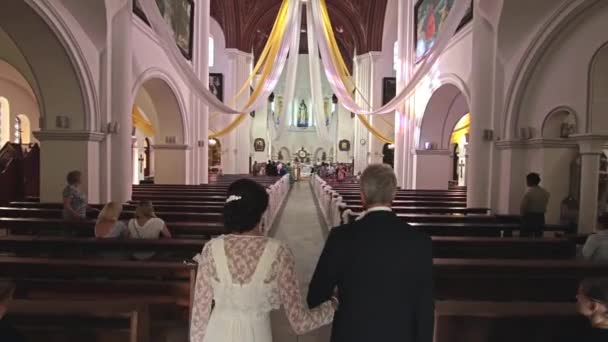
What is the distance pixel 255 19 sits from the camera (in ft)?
76.2

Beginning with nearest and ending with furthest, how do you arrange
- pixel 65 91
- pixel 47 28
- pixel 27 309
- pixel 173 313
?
pixel 27 309, pixel 173 313, pixel 47 28, pixel 65 91

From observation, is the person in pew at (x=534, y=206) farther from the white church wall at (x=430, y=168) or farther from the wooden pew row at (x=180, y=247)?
the white church wall at (x=430, y=168)

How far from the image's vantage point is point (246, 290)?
5.88 feet

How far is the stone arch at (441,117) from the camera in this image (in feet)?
39.4

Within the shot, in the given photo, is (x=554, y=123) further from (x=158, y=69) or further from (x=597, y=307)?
(x=158, y=69)

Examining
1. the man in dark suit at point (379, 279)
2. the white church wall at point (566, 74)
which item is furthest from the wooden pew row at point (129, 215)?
the white church wall at point (566, 74)

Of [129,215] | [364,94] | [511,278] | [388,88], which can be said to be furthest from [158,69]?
[364,94]

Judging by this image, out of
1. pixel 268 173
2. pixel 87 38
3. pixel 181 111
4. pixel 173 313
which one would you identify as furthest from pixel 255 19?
pixel 173 313

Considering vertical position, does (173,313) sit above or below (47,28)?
below

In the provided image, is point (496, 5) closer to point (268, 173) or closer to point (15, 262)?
point (15, 262)

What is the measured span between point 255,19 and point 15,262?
21.9 meters

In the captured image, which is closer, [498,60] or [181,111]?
[498,60]

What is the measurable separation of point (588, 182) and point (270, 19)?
2126cm

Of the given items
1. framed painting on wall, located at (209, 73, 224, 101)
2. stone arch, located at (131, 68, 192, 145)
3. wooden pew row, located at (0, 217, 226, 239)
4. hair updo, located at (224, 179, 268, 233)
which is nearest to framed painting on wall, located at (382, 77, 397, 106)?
framed painting on wall, located at (209, 73, 224, 101)
